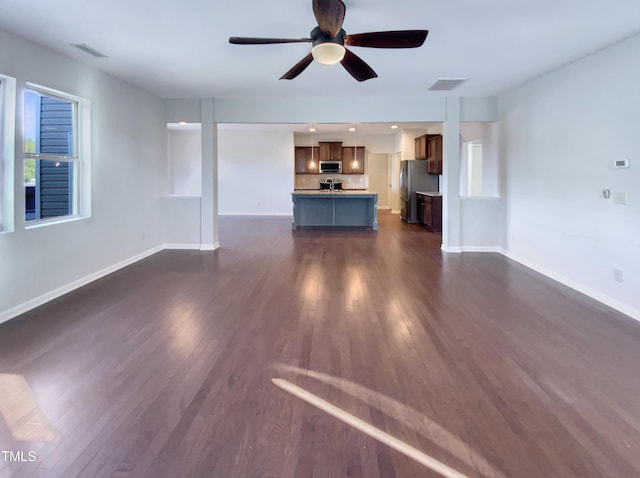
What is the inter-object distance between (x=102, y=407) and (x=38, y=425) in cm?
28

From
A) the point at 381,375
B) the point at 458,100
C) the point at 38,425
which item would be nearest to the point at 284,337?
the point at 381,375

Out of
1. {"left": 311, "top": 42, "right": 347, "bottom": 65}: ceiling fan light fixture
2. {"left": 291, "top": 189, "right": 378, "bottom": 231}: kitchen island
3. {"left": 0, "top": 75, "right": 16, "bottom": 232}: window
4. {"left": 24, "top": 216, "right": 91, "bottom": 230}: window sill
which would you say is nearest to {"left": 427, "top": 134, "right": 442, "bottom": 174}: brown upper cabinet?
{"left": 291, "top": 189, "right": 378, "bottom": 231}: kitchen island

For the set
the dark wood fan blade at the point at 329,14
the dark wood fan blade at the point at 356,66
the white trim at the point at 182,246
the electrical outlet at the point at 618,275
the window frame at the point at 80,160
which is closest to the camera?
the dark wood fan blade at the point at 329,14

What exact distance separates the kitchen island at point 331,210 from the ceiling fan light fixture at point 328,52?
6633mm

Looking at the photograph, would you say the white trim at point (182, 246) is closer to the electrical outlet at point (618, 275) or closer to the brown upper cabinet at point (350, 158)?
the electrical outlet at point (618, 275)

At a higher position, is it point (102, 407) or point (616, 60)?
point (616, 60)

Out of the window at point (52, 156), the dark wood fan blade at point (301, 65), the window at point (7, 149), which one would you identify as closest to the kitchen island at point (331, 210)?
the window at point (52, 156)

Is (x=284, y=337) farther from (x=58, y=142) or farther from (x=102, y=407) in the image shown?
(x=58, y=142)

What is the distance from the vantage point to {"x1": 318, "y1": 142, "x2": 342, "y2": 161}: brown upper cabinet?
484 inches

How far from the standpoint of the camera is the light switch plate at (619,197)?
3803mm

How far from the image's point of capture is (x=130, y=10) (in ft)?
10.6

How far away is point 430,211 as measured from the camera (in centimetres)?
936

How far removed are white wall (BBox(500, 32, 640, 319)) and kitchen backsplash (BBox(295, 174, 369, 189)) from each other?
270 inches

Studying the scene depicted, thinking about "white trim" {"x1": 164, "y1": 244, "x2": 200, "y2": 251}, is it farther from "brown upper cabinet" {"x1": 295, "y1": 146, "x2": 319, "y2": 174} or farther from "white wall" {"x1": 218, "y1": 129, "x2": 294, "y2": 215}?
"brown upper cabinet" {"x1": 295, "y1": 146, "x2": 319, "y2": 174}
